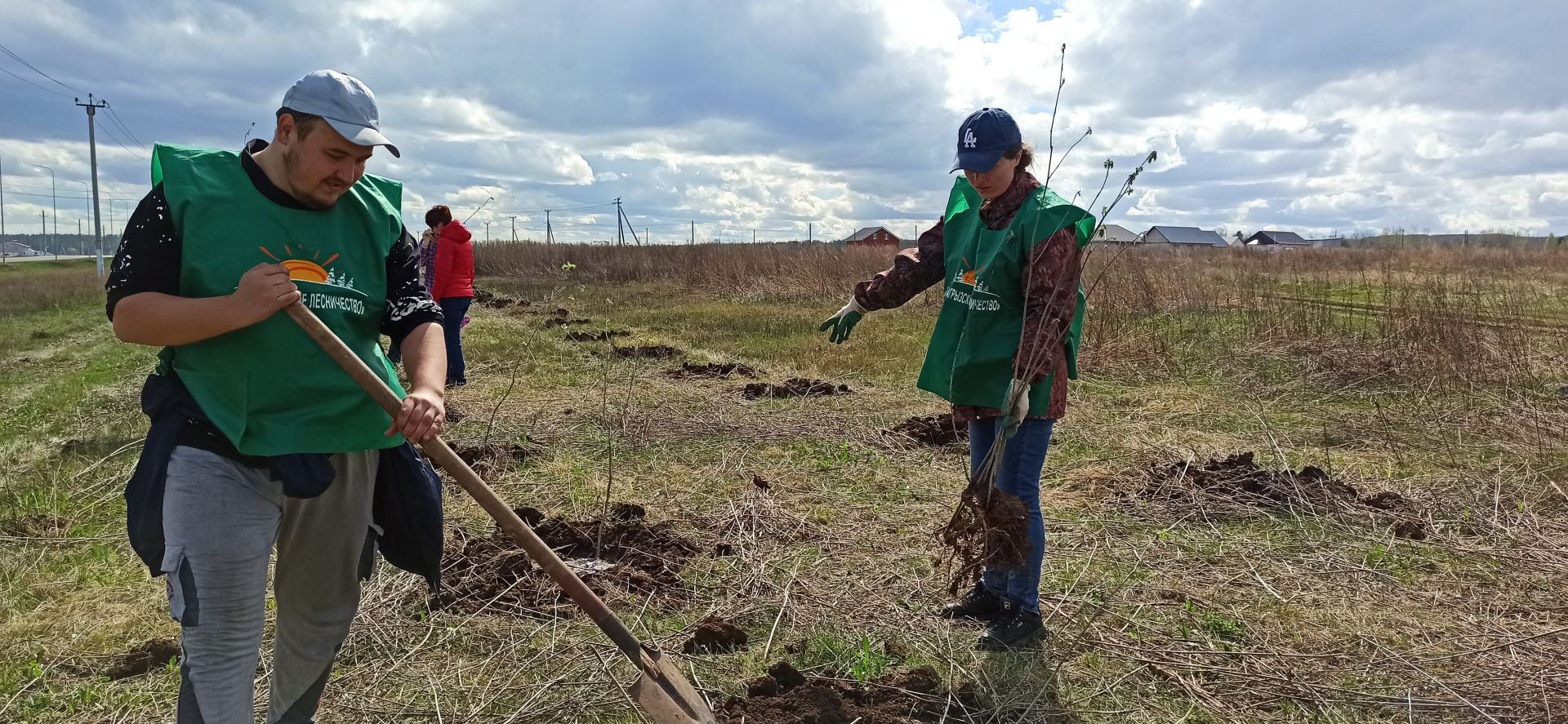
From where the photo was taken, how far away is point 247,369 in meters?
1.76

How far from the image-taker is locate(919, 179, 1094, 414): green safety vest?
2.76 metres

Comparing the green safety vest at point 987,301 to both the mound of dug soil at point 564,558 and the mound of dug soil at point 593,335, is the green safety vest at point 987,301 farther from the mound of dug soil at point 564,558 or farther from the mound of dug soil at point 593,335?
the mound of dug soil at point 593,335

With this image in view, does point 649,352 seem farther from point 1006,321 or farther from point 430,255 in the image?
point 1006,321

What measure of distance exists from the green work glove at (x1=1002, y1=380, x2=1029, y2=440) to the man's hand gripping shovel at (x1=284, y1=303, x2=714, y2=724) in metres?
1.21

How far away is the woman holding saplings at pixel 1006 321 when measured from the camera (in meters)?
2.71

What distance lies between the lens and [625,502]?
4.52 metres

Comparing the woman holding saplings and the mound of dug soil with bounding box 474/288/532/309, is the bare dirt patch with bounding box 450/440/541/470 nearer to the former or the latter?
the woman holding saplings

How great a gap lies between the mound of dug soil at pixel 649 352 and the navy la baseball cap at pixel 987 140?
24.4 feet

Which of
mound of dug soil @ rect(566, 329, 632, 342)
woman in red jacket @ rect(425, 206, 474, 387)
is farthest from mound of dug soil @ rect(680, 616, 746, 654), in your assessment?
mound of dug soil @ rect(566, 329, 632, 342)

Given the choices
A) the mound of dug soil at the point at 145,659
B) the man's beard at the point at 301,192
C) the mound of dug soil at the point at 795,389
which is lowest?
the mound of dug soil at the point at 145,659

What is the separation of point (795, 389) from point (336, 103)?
243 inches

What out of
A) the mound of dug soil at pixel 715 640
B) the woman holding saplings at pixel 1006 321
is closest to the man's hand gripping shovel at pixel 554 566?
the mound of dug soil at pixel 715 640

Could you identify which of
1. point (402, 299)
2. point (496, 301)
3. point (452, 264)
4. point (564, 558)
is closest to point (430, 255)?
point (452, 264)

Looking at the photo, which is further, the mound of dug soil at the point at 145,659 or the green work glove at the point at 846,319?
the green work glove at the point at 846,319
